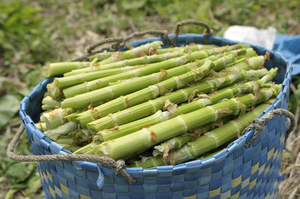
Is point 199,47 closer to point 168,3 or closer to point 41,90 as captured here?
point 41,90

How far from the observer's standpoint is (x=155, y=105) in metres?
1.57

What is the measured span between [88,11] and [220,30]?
2.84 meters

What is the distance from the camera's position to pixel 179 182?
4.12 ft

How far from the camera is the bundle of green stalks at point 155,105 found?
1.41 meters

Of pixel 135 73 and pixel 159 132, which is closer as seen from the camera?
pixel 159 132

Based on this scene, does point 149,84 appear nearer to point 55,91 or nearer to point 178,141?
point 178,141

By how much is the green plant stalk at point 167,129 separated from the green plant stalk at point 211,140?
0.07 m

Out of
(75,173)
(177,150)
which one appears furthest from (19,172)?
(177,150)

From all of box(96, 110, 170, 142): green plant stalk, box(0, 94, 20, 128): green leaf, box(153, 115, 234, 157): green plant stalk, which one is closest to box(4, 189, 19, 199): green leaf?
box(0, 94, 20, 128): green leaf

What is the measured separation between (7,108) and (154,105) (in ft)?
8.61

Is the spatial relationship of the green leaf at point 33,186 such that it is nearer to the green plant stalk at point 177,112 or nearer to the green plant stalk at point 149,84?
the green plant stalk at point 149,84

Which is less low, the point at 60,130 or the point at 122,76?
the point at 122,76

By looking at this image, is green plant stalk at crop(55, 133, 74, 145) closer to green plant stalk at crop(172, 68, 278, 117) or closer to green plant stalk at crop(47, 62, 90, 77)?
green plant stalk at crop(47, 62, 90, 77)

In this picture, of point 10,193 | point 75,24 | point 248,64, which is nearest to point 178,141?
point 248,64
